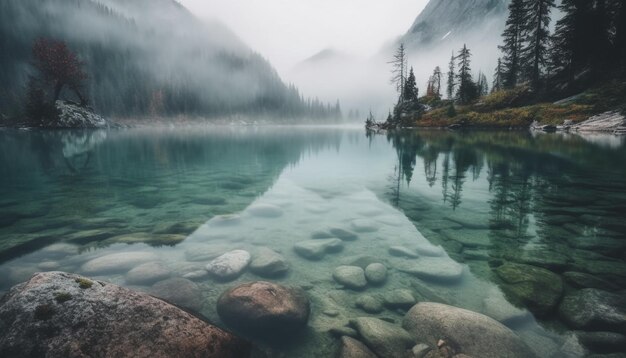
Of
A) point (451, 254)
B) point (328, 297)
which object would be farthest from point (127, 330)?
Result: point (451, 254)

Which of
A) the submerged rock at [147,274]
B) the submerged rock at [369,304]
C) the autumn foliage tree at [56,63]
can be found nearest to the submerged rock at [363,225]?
the submerged rock at [369,304]

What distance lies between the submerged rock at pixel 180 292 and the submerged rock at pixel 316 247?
2994 millimetres

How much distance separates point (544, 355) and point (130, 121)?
7518 inches

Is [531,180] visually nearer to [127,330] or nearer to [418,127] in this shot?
[127,330]

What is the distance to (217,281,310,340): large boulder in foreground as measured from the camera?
16.9ft

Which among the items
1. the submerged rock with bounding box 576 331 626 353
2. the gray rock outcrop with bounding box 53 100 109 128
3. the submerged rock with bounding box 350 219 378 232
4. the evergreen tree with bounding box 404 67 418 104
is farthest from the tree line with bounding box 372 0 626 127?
the gray rock outcrop with bounding box 53 100 109 128

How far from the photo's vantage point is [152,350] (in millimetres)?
3584

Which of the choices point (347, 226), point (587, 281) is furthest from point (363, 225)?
point (587, 281)

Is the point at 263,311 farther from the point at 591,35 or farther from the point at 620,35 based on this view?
the point at 620,35

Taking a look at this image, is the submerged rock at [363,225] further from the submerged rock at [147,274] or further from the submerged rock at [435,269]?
the submerged rock at [147,274]

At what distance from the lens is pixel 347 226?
10602 mm

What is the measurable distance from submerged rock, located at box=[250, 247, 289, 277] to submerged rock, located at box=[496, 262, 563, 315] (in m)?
4.94

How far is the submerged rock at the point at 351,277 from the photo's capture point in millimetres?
6781

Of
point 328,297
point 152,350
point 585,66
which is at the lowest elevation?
point 328,297
